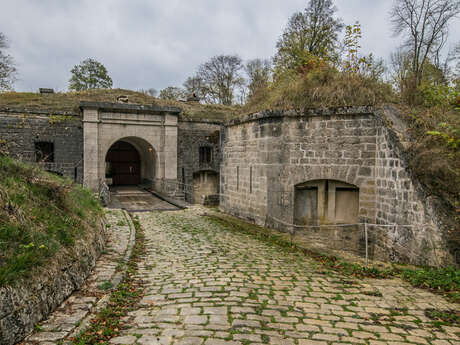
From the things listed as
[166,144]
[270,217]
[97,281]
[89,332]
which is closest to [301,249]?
[270,217]

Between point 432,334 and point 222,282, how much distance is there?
2.86 metres

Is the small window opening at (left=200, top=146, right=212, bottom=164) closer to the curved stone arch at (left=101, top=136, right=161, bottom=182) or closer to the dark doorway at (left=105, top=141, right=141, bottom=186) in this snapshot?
the curved stone arch at (left=101, top=136, right=161, bottom=182)

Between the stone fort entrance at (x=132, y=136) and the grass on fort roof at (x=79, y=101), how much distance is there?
1548 mm

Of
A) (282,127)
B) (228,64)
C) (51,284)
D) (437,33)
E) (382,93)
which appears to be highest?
(228,64)

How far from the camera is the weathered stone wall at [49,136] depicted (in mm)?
16234

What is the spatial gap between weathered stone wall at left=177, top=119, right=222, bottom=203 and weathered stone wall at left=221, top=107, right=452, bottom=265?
953 centimetres

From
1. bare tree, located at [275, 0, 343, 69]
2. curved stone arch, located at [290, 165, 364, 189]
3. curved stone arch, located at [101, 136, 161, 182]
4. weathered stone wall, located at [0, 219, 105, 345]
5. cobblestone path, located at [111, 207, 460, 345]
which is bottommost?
cobblestone path, located at [111, 207, 460, 345]

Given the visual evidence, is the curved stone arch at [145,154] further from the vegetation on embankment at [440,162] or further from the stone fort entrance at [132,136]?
the vegetation on embankment at [440,162]

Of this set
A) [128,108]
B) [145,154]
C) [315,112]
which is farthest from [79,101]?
[315,112]

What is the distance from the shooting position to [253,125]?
10.4 m

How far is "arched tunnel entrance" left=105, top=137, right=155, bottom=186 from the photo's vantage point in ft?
72.5

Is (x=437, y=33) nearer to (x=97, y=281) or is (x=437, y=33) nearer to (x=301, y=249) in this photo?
(x=301, y=249)

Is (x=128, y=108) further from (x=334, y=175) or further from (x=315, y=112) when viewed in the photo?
(x=334, y=175)

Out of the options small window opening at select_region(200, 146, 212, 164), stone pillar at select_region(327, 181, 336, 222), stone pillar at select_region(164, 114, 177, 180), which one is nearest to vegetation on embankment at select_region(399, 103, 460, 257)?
stone pillar at select_region(327, 181, 336, 222)
